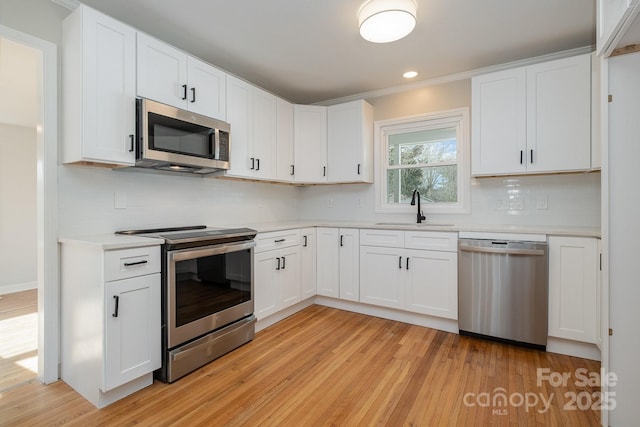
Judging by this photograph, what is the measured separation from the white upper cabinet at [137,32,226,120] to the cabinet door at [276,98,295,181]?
818 millimetres

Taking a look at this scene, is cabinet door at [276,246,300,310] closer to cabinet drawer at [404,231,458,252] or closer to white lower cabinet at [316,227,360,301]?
white lower cabinet at [316,227,360,301]

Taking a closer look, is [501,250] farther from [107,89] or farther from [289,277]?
[107,89]

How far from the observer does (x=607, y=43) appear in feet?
5.01

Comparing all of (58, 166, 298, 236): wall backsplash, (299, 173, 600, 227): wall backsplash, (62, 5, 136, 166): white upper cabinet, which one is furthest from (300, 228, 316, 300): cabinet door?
(62, 5, 136, 166): white upper cabinet

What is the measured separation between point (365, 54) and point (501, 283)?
236 centimetres

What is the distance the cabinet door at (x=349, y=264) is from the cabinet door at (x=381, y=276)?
0.06m

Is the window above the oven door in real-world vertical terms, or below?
above

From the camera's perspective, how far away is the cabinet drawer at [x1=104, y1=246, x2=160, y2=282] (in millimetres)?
1769

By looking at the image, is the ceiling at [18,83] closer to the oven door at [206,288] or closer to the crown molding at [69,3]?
the crown molding at [69,3]

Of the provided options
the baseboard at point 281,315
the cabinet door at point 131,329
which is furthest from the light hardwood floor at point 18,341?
the baseboard at point 281,315

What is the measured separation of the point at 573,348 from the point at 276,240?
263 cm

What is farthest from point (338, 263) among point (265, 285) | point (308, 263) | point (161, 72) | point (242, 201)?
point (161, 72)

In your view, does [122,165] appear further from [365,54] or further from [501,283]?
[501,283]

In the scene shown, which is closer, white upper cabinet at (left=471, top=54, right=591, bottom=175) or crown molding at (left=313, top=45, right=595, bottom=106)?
white upper cabinet at (left=471, top=54, right=591, bottom=175)
